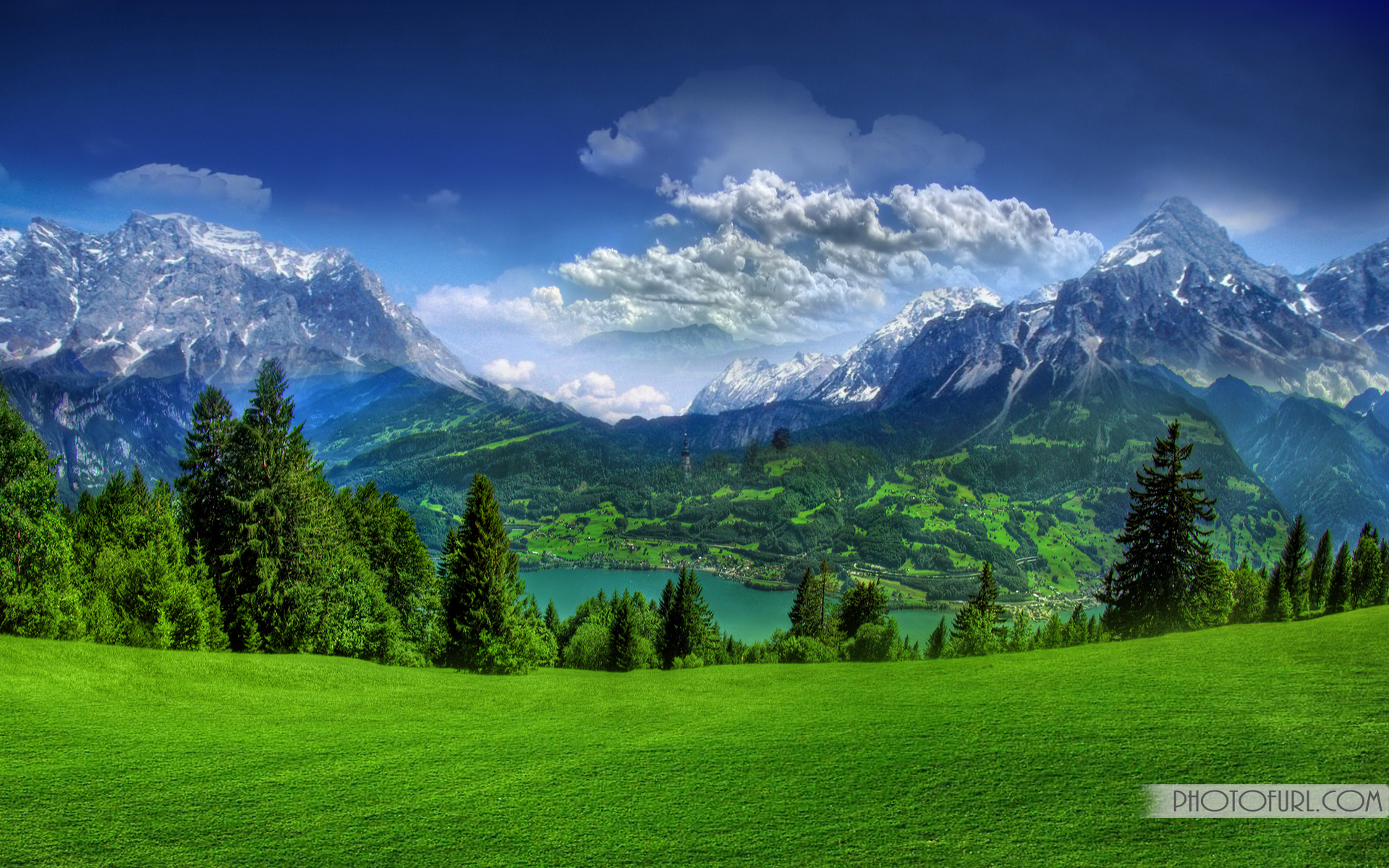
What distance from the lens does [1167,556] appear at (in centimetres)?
3609

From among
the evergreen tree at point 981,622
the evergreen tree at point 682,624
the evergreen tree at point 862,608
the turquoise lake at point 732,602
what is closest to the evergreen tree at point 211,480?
the evergreen tree at point 682,624

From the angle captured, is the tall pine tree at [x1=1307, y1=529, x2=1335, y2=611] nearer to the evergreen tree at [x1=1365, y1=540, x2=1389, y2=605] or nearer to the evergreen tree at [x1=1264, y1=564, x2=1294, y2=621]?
the evergreen tree at [x1=1264, y1=564, x2=1294, y2=621]

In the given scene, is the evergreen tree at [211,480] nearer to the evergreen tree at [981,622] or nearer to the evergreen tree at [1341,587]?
the evergreen tree at [981,622]

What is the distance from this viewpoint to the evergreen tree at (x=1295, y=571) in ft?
187

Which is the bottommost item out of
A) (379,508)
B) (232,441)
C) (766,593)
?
(766,593)

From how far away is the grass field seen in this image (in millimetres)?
10336

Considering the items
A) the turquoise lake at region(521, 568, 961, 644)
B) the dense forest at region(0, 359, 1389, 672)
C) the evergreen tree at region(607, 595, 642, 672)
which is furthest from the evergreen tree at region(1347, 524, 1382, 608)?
the turquoise lake at region(521, 568, 961, 644)

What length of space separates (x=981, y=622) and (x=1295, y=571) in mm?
37225

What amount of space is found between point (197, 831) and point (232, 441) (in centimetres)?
2582

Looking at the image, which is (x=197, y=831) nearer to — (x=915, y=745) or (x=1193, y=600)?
(x=915, y=745)

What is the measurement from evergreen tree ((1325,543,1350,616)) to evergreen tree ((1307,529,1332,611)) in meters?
0.93

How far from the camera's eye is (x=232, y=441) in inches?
1227

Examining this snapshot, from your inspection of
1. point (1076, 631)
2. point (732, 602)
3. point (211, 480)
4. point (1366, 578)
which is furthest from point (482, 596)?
point (732, 602)

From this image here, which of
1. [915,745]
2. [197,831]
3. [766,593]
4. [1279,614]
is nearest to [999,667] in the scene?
[915,745]
